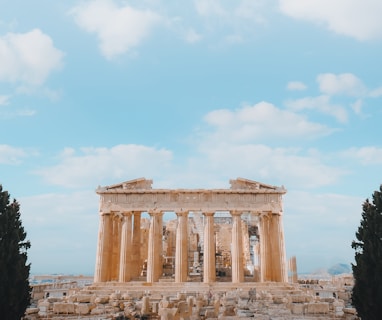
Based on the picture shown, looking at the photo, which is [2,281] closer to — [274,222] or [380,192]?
[380,192]

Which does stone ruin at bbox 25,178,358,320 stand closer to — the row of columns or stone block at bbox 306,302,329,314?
the row of columns

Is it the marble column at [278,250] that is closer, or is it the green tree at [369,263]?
the green tree at [369,263]

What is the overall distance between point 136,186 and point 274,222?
37.0 ft

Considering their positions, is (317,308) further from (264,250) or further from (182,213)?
(182,213)

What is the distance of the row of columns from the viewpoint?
1194 inches

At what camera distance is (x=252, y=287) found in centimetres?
2836

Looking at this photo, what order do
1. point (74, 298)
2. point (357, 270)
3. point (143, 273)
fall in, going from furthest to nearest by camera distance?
1. point (143, 273)
2. point (74, 298)
3. point (357, 270)

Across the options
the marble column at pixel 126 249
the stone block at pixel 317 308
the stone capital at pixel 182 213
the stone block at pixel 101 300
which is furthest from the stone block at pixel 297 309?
the marble column at pixel 126 249

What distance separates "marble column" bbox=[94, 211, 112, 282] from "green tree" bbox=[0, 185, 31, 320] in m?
14.7

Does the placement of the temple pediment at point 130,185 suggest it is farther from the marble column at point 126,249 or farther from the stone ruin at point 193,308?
the stone ruin at point 193,308

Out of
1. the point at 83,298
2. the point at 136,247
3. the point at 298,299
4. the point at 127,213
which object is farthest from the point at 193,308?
the point at 136,247

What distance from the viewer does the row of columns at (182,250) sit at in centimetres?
3033

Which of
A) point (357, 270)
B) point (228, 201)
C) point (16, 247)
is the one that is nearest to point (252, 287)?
point (228, 201)

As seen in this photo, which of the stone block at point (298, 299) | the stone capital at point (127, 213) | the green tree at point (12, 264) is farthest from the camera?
the stone capital at point (127, 213)
